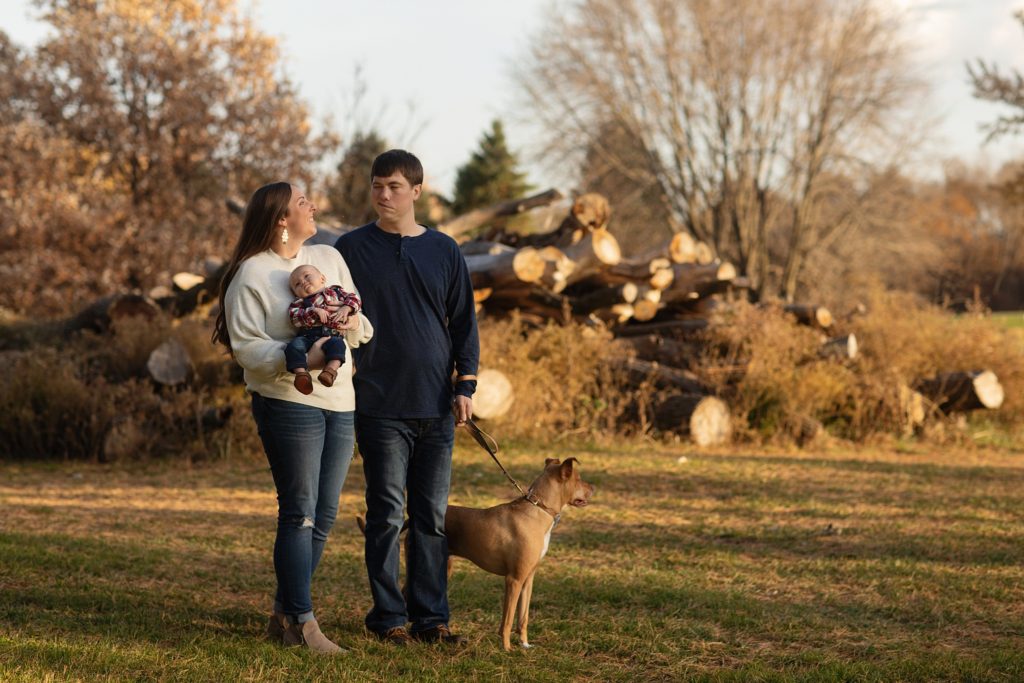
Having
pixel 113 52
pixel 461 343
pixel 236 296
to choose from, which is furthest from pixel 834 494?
pixel 113 52

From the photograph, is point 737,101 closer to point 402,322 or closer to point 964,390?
point 964,390

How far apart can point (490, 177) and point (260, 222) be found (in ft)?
104

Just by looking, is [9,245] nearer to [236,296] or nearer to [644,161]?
[644,161]

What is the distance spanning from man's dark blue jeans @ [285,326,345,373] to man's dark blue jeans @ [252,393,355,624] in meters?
0.26

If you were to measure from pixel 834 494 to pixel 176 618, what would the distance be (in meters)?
6.05

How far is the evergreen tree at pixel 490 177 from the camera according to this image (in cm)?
→ 3494

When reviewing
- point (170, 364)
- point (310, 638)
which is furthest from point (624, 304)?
point (310, 638)

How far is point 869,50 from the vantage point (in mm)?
24938

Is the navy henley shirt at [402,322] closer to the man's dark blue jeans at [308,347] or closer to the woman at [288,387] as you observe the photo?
the woman at [288,387]

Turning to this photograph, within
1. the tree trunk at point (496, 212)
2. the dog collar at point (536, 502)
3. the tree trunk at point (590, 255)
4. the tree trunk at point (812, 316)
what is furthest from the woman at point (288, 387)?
the tree trunk at point (812, 316)

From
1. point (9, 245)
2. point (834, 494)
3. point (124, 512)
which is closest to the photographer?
point (124, 512)

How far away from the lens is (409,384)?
4.18 metres

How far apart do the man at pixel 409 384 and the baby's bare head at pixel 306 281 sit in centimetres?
33

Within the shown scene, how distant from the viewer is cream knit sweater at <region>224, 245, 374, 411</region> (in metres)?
3.86
